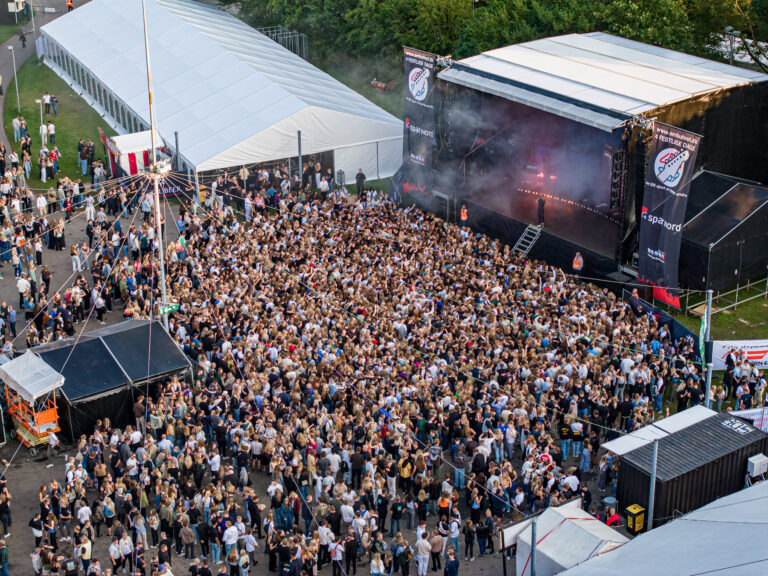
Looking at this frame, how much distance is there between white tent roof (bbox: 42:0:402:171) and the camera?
1464 inches

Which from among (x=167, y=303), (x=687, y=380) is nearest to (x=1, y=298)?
(x=167, y=303)

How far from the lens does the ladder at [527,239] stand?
108 feet

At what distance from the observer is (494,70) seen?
33.8 m

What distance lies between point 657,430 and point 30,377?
13240 mm

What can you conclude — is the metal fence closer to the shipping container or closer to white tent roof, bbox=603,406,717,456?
white tent roof, bbox=603,406,717,456

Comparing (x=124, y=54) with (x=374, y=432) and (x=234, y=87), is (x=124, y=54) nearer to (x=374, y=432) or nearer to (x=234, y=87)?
(x=234, y=87)

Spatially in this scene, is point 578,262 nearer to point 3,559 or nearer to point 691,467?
point 691,467

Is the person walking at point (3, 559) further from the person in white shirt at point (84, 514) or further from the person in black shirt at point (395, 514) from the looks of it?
the person in black shirt at point (395, 514)

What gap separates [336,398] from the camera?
23109mm

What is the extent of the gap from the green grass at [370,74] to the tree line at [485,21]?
471 millimetres

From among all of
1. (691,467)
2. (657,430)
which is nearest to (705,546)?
(691,467)

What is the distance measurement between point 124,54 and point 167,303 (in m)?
21.9

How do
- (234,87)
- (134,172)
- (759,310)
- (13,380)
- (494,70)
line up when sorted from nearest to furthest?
1. (13,380)
2. (759,310)
3. (494,70)
4. (134,172)
5. (234,87)

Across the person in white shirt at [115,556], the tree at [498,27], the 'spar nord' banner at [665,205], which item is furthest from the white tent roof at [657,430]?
the tree at [498,27]
